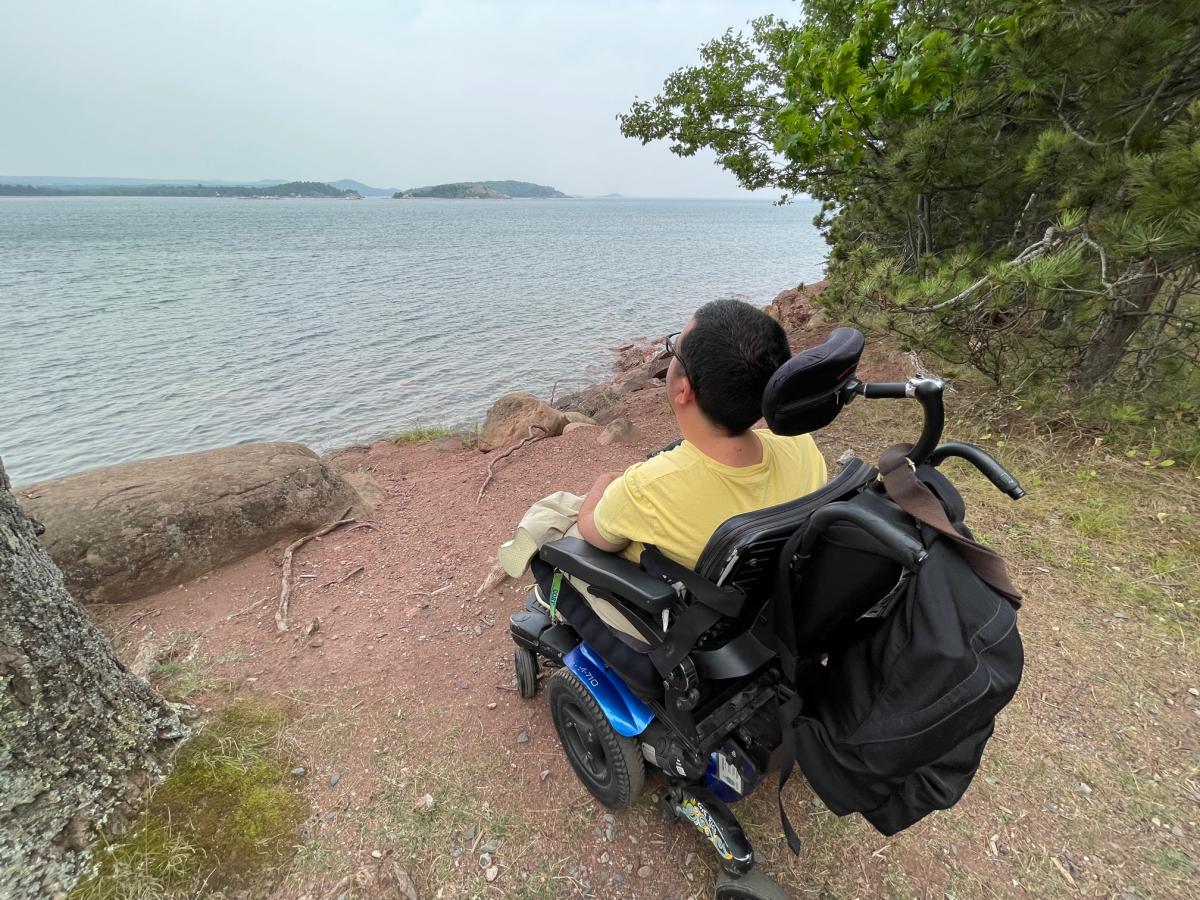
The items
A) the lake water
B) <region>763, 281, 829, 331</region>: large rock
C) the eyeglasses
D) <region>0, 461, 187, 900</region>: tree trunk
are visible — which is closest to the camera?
the eyeglasses

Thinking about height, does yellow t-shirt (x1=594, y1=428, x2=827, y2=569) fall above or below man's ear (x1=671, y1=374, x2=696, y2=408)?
below

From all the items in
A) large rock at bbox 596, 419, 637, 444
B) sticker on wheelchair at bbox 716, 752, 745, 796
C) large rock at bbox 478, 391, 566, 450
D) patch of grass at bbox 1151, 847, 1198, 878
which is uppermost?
sticker on wheelchair at bbox 716, 752, 745, 796

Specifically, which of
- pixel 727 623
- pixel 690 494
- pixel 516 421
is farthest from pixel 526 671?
pixel 516 421

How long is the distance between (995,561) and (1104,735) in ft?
7.60

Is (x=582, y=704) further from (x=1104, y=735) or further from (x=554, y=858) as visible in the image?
(x=1104, y=735)

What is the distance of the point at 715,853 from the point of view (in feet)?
7.14

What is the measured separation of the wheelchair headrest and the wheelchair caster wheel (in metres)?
2.07

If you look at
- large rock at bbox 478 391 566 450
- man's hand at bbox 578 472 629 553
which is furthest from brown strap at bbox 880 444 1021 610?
large rock at bbox 478 391 566 450

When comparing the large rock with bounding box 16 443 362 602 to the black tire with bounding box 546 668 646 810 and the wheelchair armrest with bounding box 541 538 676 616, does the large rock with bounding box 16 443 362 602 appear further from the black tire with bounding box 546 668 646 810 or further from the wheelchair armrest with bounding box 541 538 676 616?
the wheelchair armrest with bounding box 541 538 676 616

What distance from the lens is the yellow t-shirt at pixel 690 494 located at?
167 cm

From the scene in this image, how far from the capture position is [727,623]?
69.8 inches

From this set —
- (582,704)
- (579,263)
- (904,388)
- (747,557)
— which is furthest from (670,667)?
(579,263)

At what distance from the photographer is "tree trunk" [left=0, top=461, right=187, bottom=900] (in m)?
1.80

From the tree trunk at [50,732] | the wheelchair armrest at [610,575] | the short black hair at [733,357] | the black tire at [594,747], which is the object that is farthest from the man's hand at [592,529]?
the tree trunk at [50,732]
